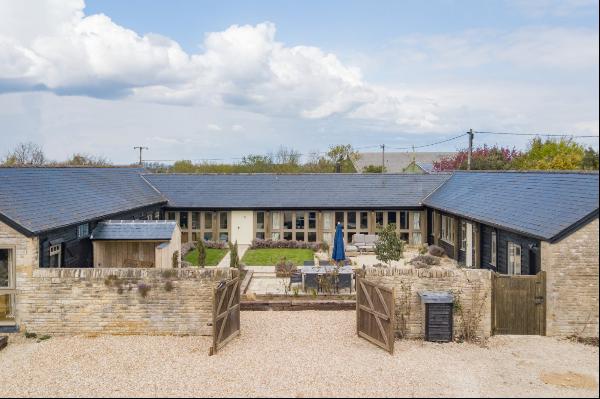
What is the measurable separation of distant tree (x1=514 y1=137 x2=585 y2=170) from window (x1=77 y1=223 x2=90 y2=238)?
31.4 m

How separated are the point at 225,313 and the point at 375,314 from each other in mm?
3718

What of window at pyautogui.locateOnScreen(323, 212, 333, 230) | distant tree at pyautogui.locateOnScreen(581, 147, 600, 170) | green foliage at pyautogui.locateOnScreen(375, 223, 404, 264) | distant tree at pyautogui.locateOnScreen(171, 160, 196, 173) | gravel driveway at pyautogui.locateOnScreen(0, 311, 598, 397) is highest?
distant tree at pyautogui.locateOnScreen(171, 160, 196, 173)

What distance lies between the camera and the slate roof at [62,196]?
1465 cm

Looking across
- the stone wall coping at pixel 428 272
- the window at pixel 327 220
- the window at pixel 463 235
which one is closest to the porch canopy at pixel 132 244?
the stone wall coping at pixel 428 272

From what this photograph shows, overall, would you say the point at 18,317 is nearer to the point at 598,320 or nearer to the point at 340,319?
the point at 340,319

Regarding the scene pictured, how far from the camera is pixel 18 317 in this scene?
13352 mm

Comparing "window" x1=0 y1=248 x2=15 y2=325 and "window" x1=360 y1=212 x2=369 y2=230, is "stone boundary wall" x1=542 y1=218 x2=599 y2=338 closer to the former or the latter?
"window" x1=0 y1=248 x2=15 y2=325

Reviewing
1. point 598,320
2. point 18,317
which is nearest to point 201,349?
point 18,317

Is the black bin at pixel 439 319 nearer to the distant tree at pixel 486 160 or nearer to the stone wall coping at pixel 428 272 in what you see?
the stone wall coping at pixel 428 272

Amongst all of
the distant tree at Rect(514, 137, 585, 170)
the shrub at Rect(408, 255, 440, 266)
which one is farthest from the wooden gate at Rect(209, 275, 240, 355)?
the distant tree at Rect(514, 137, 585, 170)

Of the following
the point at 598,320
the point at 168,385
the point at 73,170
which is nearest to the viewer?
the point at 598,320

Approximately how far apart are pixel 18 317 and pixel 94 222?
19.8ft

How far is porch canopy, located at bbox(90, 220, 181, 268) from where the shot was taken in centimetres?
1869

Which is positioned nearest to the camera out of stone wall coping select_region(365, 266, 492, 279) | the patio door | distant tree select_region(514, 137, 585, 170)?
stone wall coping select_region(365, 266, 492, 279)
